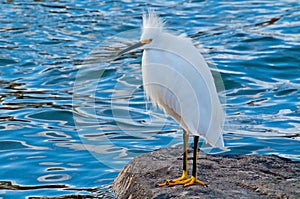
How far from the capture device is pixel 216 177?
20.3ft

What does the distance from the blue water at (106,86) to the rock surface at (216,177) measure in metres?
0.83

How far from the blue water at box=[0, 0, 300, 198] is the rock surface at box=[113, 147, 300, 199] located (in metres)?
0.83

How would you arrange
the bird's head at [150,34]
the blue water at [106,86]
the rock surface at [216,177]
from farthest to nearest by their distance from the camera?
1. the blue water at [106,86]
2. the bird's head at [150,34]
3. the rock surface at [216,177]

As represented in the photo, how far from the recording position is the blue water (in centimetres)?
878

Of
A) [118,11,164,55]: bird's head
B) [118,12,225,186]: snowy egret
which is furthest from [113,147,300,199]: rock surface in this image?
[118,11,164,55]: bird's head

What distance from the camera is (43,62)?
1319cm

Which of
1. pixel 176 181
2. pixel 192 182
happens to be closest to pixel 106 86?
pixel 176 181

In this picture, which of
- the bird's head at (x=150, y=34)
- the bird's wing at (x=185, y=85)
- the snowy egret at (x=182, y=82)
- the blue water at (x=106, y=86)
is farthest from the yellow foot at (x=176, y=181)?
the blue water at (x=106, y=86)

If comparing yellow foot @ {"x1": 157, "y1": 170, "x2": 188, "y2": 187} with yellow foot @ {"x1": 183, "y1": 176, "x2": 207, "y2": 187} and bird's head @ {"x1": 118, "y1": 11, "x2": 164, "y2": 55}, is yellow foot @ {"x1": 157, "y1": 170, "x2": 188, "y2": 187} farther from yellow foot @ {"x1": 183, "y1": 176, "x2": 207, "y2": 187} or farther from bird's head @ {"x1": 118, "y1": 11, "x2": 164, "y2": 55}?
bird's head @ {"x1": 118, "y1": 11, "x2": 164, "y2": 55}

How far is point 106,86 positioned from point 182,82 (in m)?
6.33

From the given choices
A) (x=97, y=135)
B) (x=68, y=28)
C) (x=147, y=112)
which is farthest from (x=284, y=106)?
(x=68, y=28)

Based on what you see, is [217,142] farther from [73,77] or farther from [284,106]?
[73,77]

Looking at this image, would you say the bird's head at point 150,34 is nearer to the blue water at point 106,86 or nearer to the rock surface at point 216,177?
the rock surface at point 216,177

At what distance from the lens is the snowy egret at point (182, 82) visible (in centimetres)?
590
